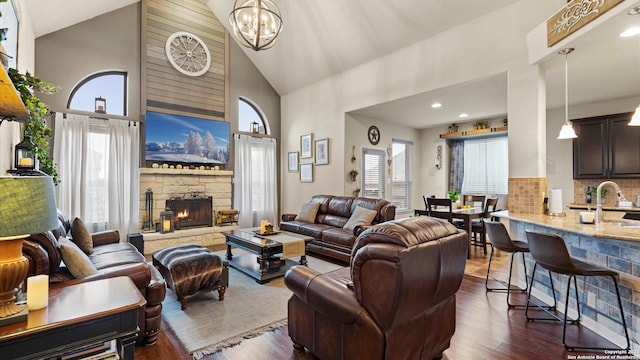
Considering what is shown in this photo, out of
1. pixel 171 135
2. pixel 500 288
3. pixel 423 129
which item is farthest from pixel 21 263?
pixel 423 129

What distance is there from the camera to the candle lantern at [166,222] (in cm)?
547

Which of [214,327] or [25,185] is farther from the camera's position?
[214,327]

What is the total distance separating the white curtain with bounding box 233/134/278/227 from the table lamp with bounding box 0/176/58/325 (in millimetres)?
5270

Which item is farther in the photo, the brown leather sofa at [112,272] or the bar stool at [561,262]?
the bar stool at [561,262]

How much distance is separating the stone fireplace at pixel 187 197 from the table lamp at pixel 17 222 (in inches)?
164

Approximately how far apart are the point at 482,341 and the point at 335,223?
10.3 feet

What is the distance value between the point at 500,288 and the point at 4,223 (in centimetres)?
427

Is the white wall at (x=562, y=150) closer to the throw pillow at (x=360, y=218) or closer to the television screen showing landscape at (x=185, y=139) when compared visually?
the throw pillow at (x=360, y=218)

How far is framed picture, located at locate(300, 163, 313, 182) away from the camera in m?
6.66

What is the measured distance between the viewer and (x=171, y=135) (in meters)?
5.73

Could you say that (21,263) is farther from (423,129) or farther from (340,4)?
(423,129)

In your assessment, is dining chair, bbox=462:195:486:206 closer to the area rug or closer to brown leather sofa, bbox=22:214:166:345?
the area rug

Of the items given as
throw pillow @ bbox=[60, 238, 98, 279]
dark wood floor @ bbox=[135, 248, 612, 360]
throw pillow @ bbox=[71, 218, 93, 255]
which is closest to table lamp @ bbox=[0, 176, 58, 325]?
throw pillow @ bbox=[60, 238, 98, 279]

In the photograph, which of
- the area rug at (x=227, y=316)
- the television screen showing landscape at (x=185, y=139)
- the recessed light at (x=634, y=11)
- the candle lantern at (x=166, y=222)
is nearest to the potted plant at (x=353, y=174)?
the television screen showing landscape at (x=185, y=139)
